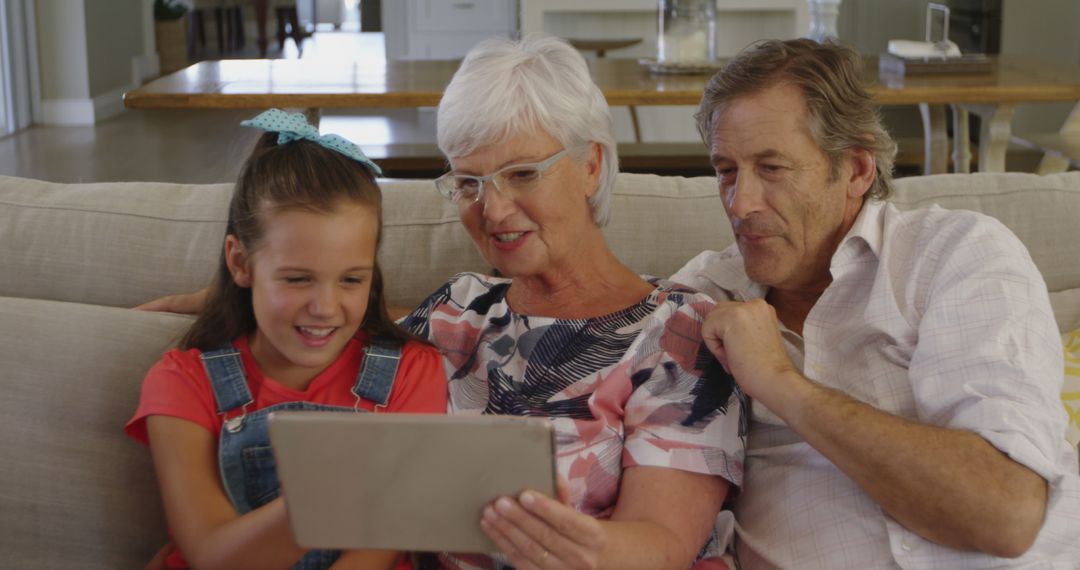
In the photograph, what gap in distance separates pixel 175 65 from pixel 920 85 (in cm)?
751

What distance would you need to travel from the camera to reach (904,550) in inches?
55.1

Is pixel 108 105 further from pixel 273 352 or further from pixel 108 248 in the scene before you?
pixel 273 352

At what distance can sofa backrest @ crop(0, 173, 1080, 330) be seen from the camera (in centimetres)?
197

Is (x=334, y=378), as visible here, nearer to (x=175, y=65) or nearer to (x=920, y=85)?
(x=920, y=85)

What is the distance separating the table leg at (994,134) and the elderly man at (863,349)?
2455 mm

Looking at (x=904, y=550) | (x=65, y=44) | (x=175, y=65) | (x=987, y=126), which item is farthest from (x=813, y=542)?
(x=175, y=65)

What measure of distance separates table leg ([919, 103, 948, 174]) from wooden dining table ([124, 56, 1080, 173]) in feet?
0.67

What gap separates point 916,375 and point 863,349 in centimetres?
14

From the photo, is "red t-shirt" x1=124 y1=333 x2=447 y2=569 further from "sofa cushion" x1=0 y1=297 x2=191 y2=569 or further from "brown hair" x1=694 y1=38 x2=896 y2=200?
"brown hair" x1=694 y1=38 x2=896 y2=200

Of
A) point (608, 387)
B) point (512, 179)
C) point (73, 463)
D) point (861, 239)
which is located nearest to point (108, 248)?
point (73, 463)

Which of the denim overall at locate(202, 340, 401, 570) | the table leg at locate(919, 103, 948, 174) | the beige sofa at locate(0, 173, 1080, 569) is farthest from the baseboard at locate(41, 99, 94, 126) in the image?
the denim overall at locate(202, 340, 401, 570)

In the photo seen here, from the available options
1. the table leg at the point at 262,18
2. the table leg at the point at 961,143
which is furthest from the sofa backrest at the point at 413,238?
the table leg at the point at 262,18

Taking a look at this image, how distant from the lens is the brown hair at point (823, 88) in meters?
1.61

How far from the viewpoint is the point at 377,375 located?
158 centimetres
